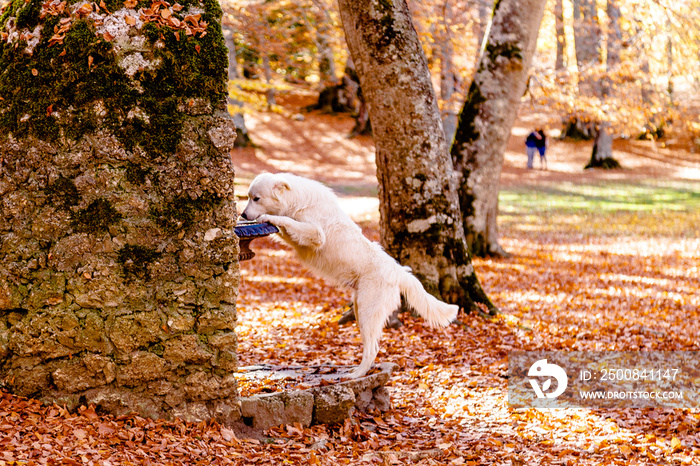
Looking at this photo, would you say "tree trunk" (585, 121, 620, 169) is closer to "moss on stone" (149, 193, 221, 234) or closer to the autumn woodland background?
the autumn woodland background

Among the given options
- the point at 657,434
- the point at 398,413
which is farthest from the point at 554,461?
the point at 398,413

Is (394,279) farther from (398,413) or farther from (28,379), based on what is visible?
(28,379)

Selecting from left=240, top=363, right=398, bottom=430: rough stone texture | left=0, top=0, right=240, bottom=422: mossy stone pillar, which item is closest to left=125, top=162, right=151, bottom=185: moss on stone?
left=0, top=0, right=240, bottom=422: mossy stone pillar

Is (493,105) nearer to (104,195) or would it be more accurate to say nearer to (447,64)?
(447,64)

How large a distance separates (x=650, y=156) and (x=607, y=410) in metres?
34.2

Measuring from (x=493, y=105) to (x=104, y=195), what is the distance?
8.55 meters

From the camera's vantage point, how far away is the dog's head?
603cm

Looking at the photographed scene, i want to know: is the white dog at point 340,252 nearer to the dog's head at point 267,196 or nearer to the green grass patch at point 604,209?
the dog's head at point 267,196

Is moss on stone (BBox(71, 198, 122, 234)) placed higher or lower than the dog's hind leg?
higher

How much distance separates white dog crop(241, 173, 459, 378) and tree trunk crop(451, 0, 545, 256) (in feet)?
20.5

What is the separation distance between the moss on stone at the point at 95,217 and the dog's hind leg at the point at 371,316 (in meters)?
2.38

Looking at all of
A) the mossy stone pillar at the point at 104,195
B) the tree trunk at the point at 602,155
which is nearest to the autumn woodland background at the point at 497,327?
the mossy stone pillar at the point at 104,195

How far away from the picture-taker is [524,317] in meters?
9.65

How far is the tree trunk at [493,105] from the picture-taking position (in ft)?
38.3
